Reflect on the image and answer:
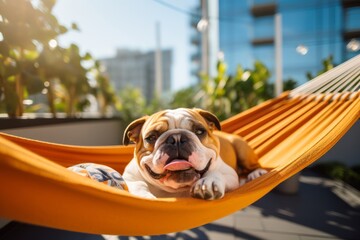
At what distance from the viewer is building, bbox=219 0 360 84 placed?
8570mm

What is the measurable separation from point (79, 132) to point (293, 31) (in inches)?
392

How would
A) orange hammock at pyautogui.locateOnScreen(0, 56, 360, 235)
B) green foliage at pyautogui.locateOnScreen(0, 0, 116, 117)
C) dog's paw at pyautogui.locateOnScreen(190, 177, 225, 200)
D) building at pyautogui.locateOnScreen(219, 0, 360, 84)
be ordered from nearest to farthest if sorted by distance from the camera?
orange hammock at pyautogui.locateOnScreen(0, 56, 360, 235) < dog's paw at pyautogui.locateOnScreen(190, 177, 225, 200) < green foliage at pyautogui.locateOnScreen(0, 0, 116, 117) < building at pyautogui.locateOnScreen(219, 0, 360, 84)

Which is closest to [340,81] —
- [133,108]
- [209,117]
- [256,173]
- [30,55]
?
[256,173]

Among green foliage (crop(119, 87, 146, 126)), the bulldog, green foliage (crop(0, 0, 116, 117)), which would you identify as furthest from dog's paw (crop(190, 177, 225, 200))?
green foliage (crop(119, 87, 146, 126))

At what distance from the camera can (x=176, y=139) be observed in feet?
2.76

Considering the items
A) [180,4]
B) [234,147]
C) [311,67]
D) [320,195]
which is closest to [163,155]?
[234,147]

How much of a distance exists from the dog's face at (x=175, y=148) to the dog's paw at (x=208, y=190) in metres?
0.07

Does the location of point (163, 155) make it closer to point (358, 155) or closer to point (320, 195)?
point (320, 195)

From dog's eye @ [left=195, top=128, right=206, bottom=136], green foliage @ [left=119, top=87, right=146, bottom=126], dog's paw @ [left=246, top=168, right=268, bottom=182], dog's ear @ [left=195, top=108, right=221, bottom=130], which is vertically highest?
dog's ear @ [left=195, top=108, right=221, bottom=130]

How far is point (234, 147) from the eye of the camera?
1.32m

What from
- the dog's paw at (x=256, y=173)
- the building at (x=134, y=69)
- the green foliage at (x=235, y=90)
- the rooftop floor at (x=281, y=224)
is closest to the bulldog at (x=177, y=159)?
the dog's paw at (x=256, y=173)

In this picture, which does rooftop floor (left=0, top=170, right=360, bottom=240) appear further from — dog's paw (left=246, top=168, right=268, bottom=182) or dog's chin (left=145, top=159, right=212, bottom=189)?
dog's chin (left=145, top=159, right=212, bottom=189)

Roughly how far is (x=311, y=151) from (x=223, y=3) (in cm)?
1195

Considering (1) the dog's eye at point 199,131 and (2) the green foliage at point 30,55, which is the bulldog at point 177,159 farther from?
(2) the green foliage at point 30,55
